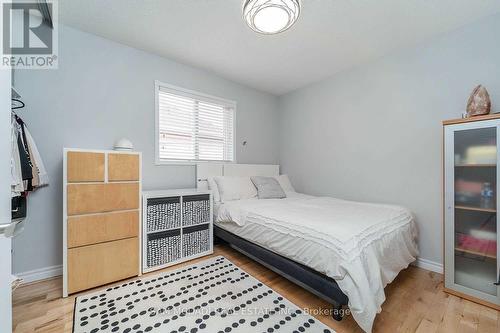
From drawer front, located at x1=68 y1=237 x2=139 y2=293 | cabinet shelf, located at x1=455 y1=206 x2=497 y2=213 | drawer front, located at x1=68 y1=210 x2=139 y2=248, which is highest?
cabinet shelf, located at x1=455 y1=206 x2=497 y2=213

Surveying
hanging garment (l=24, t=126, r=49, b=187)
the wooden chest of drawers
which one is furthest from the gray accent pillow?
hanging garment (l=24, t=126, r=49, b=187)

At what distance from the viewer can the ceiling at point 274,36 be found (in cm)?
187

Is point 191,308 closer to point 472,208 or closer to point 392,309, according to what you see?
point 392,309

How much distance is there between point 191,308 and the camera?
1592 millimetres

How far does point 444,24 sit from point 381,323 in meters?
2.83

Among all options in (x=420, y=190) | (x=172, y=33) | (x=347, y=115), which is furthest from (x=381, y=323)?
(x=172, y=33)

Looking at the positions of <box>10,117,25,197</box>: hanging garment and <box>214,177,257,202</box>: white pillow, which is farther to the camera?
<box>214,177,257,202</box>: white pillow

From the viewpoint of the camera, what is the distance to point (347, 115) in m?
3.08

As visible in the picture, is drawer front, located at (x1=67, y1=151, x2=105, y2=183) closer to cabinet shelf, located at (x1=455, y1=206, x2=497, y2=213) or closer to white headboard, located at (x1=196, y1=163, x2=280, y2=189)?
white headboard, located at (x1=196, y1=163, x2=280, y2=189)

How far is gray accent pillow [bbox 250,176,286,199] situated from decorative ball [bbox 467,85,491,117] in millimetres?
2168

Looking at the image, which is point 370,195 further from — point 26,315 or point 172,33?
point 26,315

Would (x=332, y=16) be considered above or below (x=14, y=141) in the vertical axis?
above

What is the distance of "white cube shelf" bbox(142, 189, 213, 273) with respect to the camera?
2.19 meters

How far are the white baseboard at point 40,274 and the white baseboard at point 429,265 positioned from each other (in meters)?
3.91
